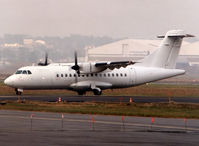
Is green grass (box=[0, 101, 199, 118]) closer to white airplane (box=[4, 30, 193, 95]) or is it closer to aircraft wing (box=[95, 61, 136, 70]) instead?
white airplane (box=[4, 30, 193, 95])

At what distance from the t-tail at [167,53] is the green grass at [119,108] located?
14.0 meters

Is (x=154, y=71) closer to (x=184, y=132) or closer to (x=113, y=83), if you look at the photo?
(x=113, y=83)

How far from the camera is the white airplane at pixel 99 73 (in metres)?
50.0

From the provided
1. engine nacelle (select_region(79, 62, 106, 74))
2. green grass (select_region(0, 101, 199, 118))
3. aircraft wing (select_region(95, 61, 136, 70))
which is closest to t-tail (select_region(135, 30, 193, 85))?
aircraft wing (select_region(95, 61, 136, 70))

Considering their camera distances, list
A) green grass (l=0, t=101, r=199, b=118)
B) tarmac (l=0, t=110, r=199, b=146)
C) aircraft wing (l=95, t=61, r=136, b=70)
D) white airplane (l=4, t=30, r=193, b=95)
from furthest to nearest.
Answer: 1. white airplane (l=4, t=30, r=193, b=95)
2. aircraft wing (l=95, t=61, r=136, b=70)
3. green grass (l=0, t=101, r=199, b=118)
4. tarmac (l=0, t=110, r=199, b=146)

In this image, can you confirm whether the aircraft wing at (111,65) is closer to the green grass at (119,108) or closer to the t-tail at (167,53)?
the t-tail at (167,53)

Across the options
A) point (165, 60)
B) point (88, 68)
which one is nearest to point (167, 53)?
point (165, 60)

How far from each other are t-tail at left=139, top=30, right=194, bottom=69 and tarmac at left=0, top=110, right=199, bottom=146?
24574mm

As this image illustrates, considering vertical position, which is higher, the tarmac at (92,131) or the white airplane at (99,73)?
the white airplane at (99,73)

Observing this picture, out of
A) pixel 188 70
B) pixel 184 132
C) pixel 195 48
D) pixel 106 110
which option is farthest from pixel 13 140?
pixel 195 48

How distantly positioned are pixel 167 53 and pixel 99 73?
884 cm

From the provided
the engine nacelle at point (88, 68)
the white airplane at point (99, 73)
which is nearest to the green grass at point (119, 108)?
the white airplane at point (99, 73)

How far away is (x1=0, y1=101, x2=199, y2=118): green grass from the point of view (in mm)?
34062

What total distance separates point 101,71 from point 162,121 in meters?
24.2
